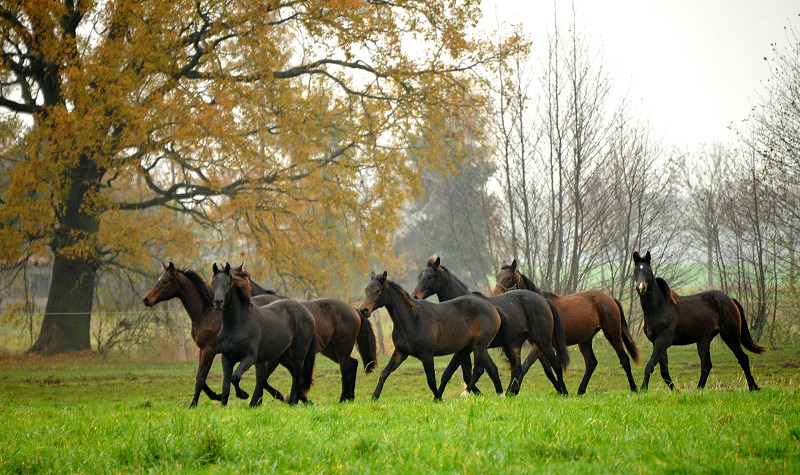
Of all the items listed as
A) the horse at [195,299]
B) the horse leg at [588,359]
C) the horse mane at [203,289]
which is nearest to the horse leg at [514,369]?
the horse leg at [588,359]

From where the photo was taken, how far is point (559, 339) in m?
11.3

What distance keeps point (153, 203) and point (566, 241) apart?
39.1ft

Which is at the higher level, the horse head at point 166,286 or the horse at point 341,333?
the horse head at point 166,286

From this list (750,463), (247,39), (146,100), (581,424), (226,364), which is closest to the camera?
(750,463)

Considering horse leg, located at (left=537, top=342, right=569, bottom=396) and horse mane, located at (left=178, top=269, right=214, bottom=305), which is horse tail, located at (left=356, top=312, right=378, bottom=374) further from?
horse leg, located at (left=537, top=342, right=569, bottom=396)

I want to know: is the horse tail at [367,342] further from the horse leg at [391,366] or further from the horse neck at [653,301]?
the horse neck at [653,301]

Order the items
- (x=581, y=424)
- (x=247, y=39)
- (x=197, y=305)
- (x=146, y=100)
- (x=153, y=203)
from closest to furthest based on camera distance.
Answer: (x=581, y=424), (x=197, y=305), (x=146, y=100), (x=247, y=39), (x=153, y=203)

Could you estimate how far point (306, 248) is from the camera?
75.2 ft

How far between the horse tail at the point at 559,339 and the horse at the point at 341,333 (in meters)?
2.78

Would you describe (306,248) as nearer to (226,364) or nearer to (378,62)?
(378,62)

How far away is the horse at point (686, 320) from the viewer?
431 inches

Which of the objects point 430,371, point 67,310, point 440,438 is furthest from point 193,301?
point 67,310

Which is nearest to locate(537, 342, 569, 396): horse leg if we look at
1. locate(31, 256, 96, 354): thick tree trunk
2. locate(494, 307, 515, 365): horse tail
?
locate(494, 307, 515, 365): horse tail

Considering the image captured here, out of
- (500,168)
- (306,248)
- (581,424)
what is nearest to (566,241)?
(500,168)
